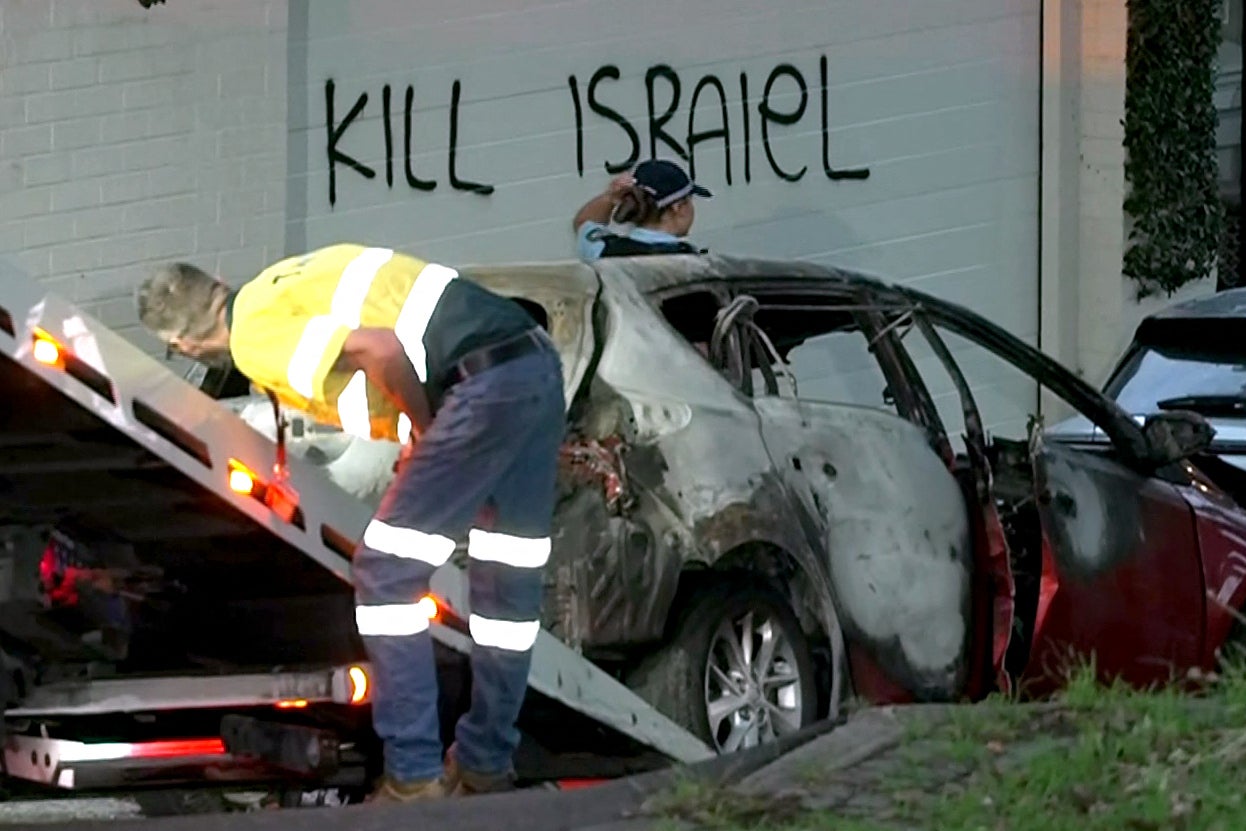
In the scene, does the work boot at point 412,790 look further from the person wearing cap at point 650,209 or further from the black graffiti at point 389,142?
the black graffiti at point 389,142

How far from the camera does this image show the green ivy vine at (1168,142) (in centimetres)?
1603

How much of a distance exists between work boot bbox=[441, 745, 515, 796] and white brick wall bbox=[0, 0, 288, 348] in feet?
16.4

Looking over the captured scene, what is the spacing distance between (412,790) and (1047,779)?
1.46 metres

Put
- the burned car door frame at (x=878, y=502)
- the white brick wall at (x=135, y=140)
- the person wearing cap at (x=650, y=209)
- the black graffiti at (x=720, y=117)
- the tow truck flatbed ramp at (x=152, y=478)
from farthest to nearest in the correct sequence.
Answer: the black graffiti at (x=720, y=117) < the white brick wall at (x=135, y=140) < the person wearing cap at (x=650, y=209) < the burned car door frame at (x=878, y=502) < the tow truck flatbed ramp at (x=152, y=478)

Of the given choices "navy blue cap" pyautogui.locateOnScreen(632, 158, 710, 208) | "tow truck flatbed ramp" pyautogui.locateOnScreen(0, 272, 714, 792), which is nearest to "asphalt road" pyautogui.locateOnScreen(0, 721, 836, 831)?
"tow truck flatbed ramp" pyautogui.locateOnScreen(0, 272, 714, 792)

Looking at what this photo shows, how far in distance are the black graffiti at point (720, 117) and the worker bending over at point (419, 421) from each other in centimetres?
706

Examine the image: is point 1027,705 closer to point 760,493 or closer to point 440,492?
point 760,493

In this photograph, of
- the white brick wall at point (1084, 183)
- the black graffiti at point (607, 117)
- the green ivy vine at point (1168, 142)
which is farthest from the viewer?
the green ivy vine at point (1168, 142)

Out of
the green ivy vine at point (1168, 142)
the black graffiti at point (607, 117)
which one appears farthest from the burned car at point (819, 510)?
the green ivy vine at point (1168, 142)

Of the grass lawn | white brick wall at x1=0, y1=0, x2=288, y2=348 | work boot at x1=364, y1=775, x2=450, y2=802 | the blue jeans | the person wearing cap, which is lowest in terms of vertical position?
work boot at x1=364, y1=775, x2=450, y2=802

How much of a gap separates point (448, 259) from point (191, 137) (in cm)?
170

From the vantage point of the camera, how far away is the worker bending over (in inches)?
219

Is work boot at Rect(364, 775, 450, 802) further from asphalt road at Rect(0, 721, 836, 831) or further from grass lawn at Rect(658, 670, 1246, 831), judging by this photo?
grass lawn at Rect(658, 670, 1246, 831)

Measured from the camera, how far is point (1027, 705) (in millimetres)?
5980
